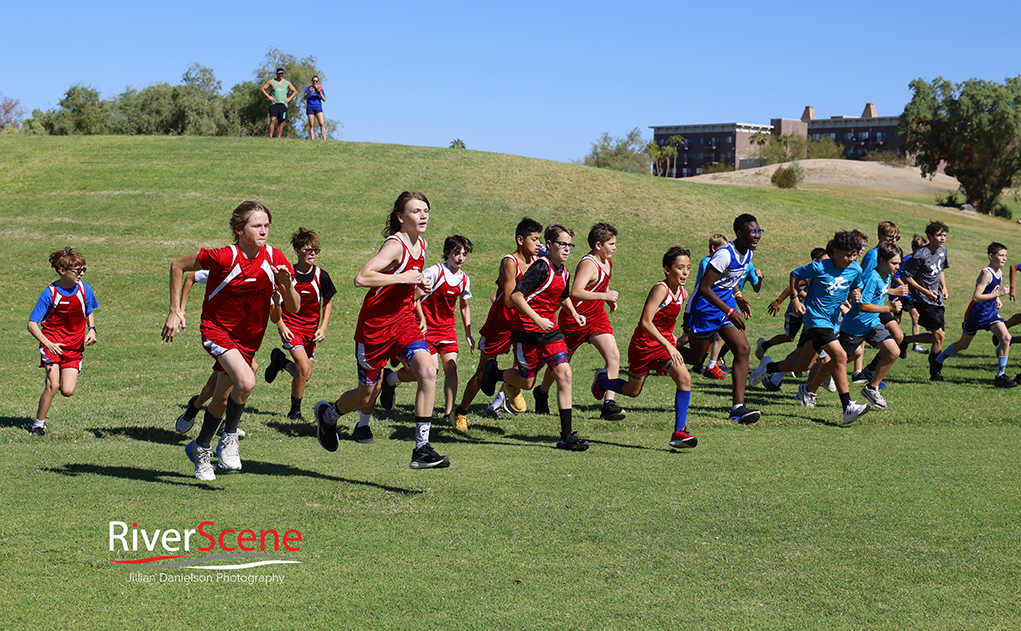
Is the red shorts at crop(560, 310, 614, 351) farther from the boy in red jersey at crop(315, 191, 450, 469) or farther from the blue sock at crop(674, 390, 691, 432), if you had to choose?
the boy in red jersey at crop(315, 191, 450, 469)

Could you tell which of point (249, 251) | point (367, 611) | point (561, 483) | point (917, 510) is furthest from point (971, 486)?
point (249, 251)

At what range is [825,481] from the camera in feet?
22.5

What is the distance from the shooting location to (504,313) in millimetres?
9445

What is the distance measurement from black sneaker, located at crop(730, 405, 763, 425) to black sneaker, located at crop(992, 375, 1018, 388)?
4.75 metres

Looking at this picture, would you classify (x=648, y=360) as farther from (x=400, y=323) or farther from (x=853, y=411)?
(x=400, y=323)

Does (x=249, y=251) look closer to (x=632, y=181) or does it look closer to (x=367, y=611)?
(x=367, y=611)

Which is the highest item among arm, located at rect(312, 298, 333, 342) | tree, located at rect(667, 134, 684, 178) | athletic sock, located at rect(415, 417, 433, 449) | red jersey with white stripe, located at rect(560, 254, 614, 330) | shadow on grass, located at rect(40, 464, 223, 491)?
tree, located at rect(667, 134, 684, 178)

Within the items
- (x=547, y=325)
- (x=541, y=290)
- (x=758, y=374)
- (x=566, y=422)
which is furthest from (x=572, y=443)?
(x=758, y=374)

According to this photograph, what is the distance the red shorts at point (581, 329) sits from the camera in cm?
952

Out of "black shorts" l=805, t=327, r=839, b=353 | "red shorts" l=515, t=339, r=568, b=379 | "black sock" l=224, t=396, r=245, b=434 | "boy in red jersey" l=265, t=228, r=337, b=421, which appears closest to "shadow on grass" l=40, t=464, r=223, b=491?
"black sock" l=224, t=396, r=245, b=434

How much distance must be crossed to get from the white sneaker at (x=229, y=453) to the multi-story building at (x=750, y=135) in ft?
526

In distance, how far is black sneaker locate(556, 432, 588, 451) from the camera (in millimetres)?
8023

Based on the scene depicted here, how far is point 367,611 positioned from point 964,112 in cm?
7171

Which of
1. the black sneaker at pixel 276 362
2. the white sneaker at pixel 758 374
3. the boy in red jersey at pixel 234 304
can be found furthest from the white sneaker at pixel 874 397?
the boy in red jersey at pixel 234 304
